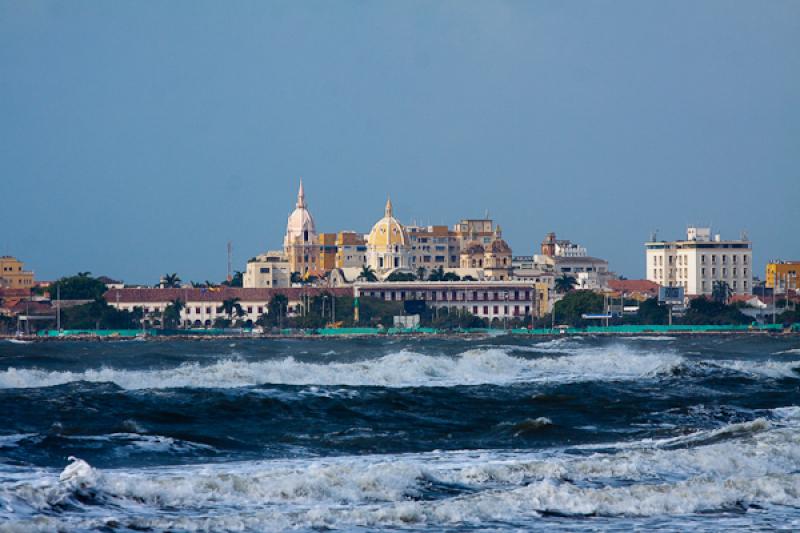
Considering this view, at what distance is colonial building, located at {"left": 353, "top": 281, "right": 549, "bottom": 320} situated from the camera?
166 m

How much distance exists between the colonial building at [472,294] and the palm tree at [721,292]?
1932cm

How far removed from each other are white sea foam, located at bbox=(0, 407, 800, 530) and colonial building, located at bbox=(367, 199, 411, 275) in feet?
554

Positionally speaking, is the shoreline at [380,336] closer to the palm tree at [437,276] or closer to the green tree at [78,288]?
the green tree at [78,288]

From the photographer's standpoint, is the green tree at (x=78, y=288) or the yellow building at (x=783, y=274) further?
the yellow building at (x=783, y=274)

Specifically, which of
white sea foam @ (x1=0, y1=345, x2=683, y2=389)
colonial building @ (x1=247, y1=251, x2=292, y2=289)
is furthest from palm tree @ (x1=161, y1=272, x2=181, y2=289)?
white sea foam @ (x1=0, y1=345, x2=683, y2=389)

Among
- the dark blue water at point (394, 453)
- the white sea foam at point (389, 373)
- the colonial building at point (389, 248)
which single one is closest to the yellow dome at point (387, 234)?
the colonial building at point (389, 248)

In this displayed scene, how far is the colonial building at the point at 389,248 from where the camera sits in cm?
19412

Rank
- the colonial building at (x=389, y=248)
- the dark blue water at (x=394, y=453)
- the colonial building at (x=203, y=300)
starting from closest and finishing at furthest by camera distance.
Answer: the dark blue water at (x=394, y=453) < the colonial building at (x=203, y=300) < the colonial building at (x=389, y=248)

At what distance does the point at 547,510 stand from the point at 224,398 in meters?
16.2

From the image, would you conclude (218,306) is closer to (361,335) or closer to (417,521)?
(361,335)

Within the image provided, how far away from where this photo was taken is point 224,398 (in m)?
34.9

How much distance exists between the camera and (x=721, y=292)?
16800 cm

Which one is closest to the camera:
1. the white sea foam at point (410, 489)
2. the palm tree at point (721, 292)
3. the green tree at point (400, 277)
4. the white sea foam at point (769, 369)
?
the white sea foam at point (410, 489)

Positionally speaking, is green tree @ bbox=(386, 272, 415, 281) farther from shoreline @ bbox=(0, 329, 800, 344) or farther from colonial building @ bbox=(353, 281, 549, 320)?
shoreline @ bbox=(0, 329, 800, 344)
